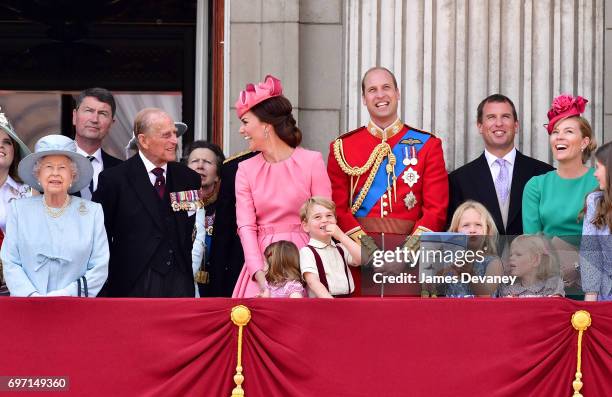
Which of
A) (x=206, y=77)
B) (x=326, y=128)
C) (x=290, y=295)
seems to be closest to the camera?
(x=290, y=295)

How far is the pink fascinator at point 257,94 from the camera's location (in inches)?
367

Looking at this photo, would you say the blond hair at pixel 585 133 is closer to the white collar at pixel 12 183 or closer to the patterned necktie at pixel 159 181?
the patterned necktie at pixel 159 181

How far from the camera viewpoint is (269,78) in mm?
9383

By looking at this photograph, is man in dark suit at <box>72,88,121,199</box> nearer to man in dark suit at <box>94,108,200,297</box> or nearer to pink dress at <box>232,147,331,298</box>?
man in dark suit at <box>94,108,200,297</box>

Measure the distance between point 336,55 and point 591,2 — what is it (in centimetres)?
190

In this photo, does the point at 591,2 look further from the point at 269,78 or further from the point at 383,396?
the point at 383,396

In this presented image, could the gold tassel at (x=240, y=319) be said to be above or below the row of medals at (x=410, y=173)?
below

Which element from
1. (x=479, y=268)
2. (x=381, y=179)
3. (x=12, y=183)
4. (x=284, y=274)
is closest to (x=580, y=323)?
(x=479, y=268)

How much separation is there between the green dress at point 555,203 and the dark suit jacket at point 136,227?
206 centimetres

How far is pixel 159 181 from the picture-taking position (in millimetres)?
9352

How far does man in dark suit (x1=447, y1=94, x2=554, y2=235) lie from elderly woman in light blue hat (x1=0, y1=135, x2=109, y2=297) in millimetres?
2318

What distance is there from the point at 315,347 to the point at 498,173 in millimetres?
2441

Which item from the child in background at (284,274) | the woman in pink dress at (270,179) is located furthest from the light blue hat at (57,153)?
the child in background at (284,274)

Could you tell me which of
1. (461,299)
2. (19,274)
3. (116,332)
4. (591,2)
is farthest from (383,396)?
(591,2)
